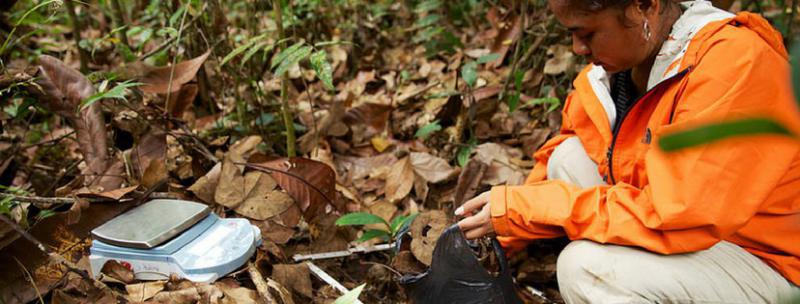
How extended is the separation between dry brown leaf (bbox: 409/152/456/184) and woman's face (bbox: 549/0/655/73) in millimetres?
998

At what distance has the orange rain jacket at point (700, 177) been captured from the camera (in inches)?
54.0

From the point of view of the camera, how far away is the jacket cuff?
1696 millimetres

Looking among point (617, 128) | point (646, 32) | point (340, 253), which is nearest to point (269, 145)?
point (340, 253)

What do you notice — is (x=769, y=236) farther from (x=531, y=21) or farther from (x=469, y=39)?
(x=469, y=39)

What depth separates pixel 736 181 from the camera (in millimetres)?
1365

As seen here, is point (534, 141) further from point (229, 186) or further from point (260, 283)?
point (260, 283)

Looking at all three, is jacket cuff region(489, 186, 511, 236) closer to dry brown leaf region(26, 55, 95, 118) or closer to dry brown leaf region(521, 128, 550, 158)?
dry brown leaf region(521, 128, 550, 158)

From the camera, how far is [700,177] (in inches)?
54.2

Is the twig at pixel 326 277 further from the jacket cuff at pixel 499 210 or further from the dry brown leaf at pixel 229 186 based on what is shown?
the jacket cuff at pixel 499 210

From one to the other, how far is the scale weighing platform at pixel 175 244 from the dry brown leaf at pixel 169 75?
2.16 feet

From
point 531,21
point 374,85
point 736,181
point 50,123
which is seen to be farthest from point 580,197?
point 50,123

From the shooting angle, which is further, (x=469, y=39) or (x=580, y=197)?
(x=469, y=39)

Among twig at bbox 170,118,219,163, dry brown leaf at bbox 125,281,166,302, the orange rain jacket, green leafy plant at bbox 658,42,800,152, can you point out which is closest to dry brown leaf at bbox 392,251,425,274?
the orange rain jacket

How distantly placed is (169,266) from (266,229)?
0.45m
